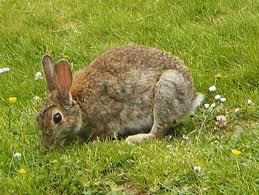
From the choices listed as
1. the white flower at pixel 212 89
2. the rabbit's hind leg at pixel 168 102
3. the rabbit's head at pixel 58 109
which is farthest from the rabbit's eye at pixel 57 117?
the white flower at pixel 212 89

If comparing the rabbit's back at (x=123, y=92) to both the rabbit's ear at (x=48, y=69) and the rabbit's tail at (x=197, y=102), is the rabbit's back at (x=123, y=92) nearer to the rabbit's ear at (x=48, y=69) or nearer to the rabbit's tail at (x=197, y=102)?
the rabbit's tail at (x=197, y=102)

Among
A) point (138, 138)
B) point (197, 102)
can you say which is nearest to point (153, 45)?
point (197, 102)

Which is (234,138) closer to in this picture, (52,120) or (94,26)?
(52,120)

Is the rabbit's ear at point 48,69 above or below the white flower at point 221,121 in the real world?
above

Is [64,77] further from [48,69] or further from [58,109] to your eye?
[58,109]

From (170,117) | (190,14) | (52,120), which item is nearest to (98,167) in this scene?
(52,120)

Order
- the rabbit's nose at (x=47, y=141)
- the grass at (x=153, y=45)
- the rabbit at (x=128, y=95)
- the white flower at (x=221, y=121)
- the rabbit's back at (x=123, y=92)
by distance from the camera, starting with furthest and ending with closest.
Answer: the rabbit's back at (x=123, y=92), the rabbit at (x=128, y=95), the white flower at (x=221, y=121), the rabbit's nose at (x=47, y=141), the grass at (x=153, y=45)

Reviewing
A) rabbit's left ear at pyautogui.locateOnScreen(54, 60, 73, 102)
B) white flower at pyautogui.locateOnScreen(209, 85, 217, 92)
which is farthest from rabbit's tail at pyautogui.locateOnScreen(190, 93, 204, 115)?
rabbit's left ear at pyautogui.locateOnScreen(54, 60, 73, 102)
